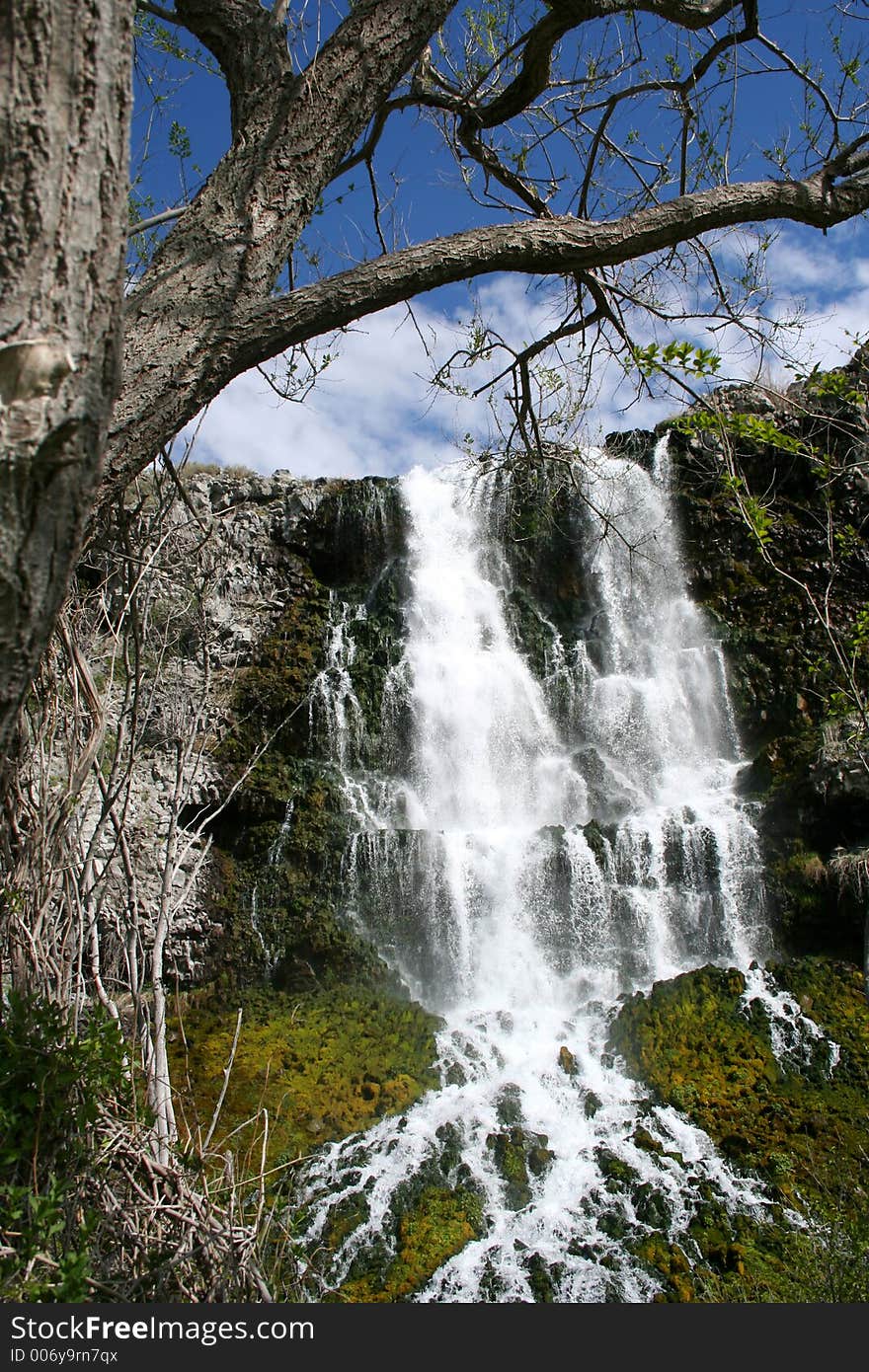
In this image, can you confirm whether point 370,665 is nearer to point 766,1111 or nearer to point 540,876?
point 540,876

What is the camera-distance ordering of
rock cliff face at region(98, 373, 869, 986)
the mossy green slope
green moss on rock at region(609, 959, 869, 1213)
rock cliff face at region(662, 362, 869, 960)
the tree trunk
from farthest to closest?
rock cliff face at region(98, 373, 869, 986) → rock cliff face at region(662, 362, 869, 960) → green moss on rock at region(609, 959, 869, 1213) → the mossy green slope → the tree trunk

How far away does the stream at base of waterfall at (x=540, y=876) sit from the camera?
6.05 metres

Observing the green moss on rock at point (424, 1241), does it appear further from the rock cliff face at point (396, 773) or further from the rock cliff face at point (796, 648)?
the rock cliff face at point (796, 648)

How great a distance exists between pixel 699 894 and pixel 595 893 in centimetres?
104

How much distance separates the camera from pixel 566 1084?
735 centimetres

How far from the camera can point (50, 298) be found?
4.69ft

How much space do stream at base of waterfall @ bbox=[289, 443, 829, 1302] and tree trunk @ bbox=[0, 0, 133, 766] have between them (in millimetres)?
2734

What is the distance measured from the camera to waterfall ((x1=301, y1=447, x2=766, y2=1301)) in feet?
20.0

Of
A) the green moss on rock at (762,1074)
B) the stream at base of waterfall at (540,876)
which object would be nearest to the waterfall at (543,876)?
the stream at base of waterfall at (540,876)

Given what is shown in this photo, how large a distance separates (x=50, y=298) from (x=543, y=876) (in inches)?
343

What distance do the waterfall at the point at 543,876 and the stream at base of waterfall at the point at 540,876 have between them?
2cm

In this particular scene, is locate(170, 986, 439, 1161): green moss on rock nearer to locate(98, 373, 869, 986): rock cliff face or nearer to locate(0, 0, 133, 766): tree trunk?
locate(98, 373, 869, 986): rock cliff face

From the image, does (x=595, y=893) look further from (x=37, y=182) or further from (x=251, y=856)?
(x=37, y=182)

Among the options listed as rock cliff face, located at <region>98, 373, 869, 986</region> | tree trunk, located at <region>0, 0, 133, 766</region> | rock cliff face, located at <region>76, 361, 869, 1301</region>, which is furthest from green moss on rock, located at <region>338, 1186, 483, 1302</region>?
tree trunk, located at <region>0, 0, 133, 766</region>
